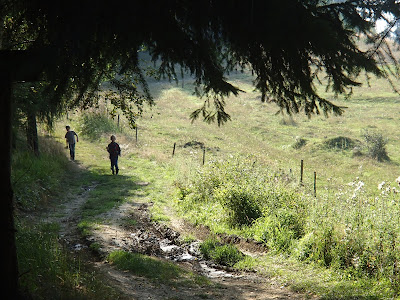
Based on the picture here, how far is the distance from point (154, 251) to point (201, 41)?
558 centimetres

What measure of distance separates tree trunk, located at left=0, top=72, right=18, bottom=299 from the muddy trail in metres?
1.74

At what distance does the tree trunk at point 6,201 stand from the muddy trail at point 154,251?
1744mm

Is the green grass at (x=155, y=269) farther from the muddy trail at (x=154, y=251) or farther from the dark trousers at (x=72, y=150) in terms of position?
the dark trousers at (x=72, y=150)

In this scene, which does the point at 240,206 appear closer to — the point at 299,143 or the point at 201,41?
the point at 201,41

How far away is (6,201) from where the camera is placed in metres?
4.41

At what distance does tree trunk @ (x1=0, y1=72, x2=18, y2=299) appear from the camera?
171 inches

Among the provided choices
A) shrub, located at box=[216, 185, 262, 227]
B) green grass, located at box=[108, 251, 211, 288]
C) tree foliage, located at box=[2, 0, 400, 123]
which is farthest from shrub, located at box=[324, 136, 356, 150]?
tree foliage, located at box=[2, 0, 400, 123]

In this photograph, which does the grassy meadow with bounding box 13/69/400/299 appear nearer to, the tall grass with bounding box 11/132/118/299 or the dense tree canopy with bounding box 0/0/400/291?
the tall grass with bounding box 11/132/118/299

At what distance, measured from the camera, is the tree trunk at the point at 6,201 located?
4.35 metres

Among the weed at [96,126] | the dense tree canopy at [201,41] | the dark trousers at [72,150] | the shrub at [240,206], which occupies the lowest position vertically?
the shrub at [240,206]

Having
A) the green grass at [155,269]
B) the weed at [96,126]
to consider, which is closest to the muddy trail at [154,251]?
the green grass at [155,269]

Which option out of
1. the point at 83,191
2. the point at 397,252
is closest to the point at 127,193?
the point at 83,191

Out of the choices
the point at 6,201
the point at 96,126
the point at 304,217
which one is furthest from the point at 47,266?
the point at 96,126

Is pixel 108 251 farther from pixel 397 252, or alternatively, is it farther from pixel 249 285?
pixel 397 252
